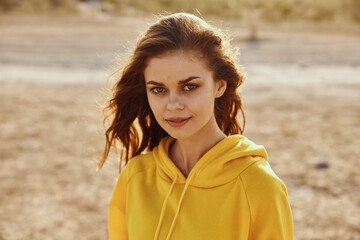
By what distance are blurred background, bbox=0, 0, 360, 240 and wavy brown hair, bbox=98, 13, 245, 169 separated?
208 mm

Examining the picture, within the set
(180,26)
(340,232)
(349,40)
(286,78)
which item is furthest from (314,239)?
(349,40)

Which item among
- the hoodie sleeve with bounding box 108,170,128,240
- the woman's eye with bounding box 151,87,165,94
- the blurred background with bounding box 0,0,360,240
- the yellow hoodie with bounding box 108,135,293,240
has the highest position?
the woman's eye with bounding box 151,87,165,94

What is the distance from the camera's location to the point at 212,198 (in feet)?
5.13

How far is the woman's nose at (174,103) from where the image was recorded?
1571 millimetres

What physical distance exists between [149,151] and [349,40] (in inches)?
478

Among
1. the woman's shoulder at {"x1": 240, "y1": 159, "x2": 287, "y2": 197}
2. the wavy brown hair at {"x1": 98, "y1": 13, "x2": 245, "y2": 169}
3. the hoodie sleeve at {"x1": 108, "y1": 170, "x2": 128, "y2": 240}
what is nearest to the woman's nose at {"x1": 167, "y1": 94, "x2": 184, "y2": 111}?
the wavy brown hair at {"x1": 98, "y1": 13, "x2": 245, "y2": 169}

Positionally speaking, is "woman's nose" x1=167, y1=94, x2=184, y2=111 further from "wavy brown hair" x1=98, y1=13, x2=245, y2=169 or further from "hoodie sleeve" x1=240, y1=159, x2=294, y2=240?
"hoodie sleeve" x1=240, y1=159, x2=294, y2=240

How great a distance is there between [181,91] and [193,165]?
342 mm

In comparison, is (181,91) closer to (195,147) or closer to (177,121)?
(177,121)

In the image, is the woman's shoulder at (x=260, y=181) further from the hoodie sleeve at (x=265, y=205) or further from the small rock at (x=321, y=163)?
the small rock at (x=321, y=163)

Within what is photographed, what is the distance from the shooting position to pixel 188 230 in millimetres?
1559

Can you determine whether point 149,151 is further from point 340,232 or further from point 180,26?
point 340,232

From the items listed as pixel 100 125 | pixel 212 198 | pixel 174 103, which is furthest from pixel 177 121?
pixel 100 125

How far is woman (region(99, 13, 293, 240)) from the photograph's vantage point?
1508mm
